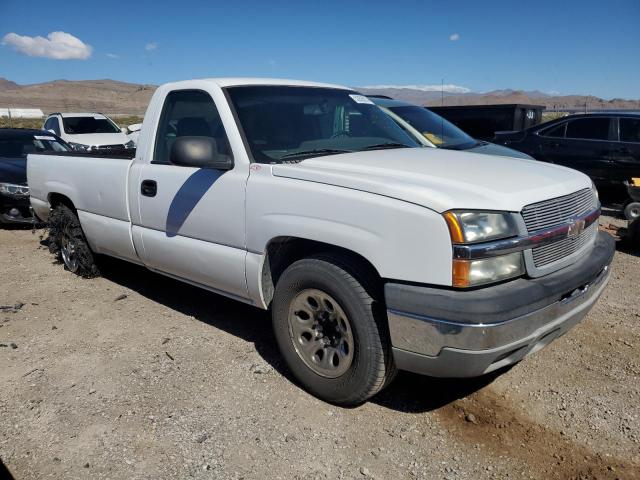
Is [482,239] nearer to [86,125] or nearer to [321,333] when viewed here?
[321,333]

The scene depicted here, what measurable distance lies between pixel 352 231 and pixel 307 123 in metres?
1.36

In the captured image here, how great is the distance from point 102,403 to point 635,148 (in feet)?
30.8

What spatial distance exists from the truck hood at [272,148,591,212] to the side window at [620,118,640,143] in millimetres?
7049

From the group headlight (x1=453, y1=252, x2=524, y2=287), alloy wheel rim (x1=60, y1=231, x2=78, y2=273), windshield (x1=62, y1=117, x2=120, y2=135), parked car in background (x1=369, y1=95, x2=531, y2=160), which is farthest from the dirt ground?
windshield (x1=62, y1=117, x2=120, y2=135)

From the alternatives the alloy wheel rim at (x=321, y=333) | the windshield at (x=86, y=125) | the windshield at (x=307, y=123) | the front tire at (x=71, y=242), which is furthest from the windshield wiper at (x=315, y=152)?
the windshield at (x=86, y=125)

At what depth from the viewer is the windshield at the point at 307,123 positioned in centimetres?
363

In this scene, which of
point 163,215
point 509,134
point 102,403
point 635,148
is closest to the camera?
point 102,403

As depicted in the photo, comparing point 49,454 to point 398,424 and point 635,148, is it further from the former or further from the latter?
point 635,148

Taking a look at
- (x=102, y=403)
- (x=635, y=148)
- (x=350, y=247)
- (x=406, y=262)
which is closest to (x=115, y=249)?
(x=102, y=403)

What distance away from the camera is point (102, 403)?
3324 mm

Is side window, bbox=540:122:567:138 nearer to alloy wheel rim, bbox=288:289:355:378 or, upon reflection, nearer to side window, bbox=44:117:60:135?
alloy wheel rim, bbox=288:289:355:378

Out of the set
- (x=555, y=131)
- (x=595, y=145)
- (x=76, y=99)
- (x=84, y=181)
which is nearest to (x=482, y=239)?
(x=84, y=181)

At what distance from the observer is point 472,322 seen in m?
2.52

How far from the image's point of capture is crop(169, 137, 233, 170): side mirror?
3.39 metres
